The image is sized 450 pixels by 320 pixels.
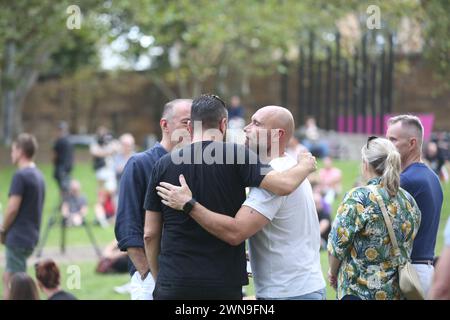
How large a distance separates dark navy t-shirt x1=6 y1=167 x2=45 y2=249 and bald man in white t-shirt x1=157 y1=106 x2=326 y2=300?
4.15m

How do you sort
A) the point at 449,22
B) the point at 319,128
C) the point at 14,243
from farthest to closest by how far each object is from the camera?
1. the point at 319,128
2. the point at 449,22
3. the point at 14,243

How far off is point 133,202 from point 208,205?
1.00 m

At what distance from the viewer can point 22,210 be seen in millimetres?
8914

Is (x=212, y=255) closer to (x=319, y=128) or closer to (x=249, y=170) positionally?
(x=249, y=170)

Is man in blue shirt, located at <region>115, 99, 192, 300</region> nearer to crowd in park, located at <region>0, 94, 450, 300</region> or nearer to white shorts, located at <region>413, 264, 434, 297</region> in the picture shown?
crowd in park, located at <region>0, 94, 450, 300</region>

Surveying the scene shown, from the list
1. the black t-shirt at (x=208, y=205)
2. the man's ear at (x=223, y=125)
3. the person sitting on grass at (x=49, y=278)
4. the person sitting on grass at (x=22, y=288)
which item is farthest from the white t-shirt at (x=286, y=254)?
the person sitting on grass at (x=49, y=278)

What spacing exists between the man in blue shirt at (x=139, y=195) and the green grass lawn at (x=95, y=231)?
3.64 metres

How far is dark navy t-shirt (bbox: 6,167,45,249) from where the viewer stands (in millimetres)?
8836

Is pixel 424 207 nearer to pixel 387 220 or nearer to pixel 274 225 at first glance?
pixel 387 220

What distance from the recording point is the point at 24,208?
891cm

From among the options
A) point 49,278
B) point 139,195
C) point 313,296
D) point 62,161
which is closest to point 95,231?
point 62,161

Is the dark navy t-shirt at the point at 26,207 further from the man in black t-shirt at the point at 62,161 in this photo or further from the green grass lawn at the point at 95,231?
the man in black t-shirt at the point at 62,161
